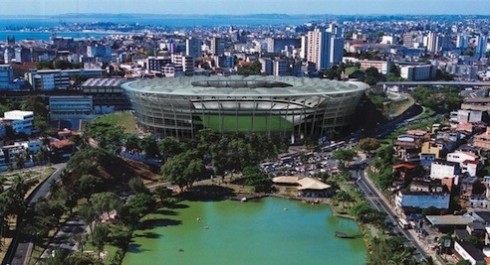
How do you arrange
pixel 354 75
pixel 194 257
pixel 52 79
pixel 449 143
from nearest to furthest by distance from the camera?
pixel 194 257, pixel 449 143, pixel 52 79, pixel 354 75

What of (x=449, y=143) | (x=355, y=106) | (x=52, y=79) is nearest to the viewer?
(x=449, y=143)

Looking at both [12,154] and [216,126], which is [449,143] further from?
[12,154]

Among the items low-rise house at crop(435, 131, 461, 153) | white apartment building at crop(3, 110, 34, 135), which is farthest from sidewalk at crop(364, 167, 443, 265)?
white apartment building at crop(3, 110, 34, 135)

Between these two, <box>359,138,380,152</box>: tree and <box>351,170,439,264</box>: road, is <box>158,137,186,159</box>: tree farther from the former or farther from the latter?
<box>359,138,380,152</box>: tree

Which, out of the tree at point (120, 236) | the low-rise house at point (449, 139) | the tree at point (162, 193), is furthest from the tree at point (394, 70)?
the tree at point (120, 236)

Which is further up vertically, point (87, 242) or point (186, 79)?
point (186, 79)

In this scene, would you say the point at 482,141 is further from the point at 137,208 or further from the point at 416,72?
the point at 416,72

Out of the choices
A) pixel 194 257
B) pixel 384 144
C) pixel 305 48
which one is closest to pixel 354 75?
pixel 305 48

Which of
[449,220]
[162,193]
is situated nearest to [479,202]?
[449,220]
